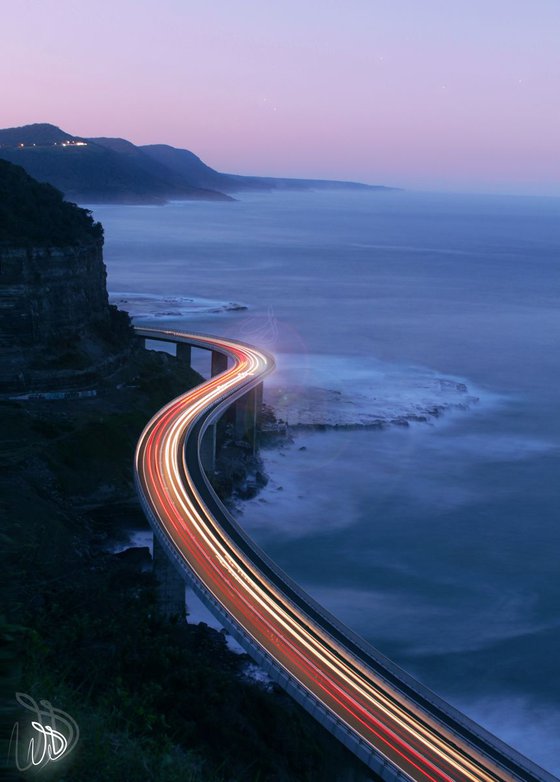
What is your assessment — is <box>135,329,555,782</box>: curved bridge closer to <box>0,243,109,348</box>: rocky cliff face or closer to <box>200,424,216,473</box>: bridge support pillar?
<box>200,424,216,473</box>: bridge support pillar

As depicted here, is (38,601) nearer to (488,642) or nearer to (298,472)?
(488,642)

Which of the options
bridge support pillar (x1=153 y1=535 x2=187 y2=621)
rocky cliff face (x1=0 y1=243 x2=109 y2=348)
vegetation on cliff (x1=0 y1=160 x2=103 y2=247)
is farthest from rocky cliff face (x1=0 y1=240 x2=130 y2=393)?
bridge support pillar (x1=153 y1=535 x2=187 y2=621)

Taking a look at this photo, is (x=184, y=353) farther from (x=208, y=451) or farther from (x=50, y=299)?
(x=208, y=451)

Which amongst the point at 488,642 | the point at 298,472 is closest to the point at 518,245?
the point at 298,472

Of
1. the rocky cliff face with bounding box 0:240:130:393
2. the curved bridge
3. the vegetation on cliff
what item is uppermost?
the vegetation on cliff

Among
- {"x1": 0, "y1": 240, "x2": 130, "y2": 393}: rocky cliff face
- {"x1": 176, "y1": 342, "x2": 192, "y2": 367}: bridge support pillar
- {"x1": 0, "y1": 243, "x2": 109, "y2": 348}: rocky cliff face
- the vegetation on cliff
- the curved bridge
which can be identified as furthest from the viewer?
{"x1": 176, "y1": 342, "x2": 192, "y2": 367}: bridge support pillar
